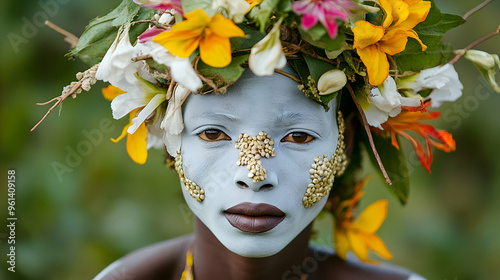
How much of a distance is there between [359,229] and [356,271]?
5.0 inches

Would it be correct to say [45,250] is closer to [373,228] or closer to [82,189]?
[82,189]

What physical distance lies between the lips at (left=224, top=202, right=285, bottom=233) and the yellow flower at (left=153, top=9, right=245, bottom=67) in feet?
1.15

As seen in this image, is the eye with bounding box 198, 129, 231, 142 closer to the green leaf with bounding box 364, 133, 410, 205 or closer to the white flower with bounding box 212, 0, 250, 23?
the white flower with bounding box 212, 0, 250, 23

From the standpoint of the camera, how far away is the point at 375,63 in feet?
4.93

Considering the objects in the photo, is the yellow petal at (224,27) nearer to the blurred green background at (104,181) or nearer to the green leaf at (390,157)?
the green leaf at (390,157)

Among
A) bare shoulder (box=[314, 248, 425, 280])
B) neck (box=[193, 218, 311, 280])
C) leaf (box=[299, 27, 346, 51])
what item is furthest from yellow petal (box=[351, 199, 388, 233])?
leaf (box=[299, 27, 346, 51])

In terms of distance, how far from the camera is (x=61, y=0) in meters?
2.80

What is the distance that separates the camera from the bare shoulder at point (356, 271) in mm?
1953

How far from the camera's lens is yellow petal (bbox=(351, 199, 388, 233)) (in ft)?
6.49

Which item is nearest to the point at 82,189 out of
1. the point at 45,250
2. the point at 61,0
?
the point at 45,250

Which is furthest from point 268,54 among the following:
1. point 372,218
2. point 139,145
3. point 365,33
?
point 372,218

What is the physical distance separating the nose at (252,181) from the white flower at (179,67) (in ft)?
0.79

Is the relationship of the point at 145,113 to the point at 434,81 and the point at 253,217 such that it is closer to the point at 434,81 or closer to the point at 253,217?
the point at 253,217

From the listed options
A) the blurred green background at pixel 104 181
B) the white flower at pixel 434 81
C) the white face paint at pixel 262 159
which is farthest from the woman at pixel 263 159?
the blurred green background at pixel 104 181
